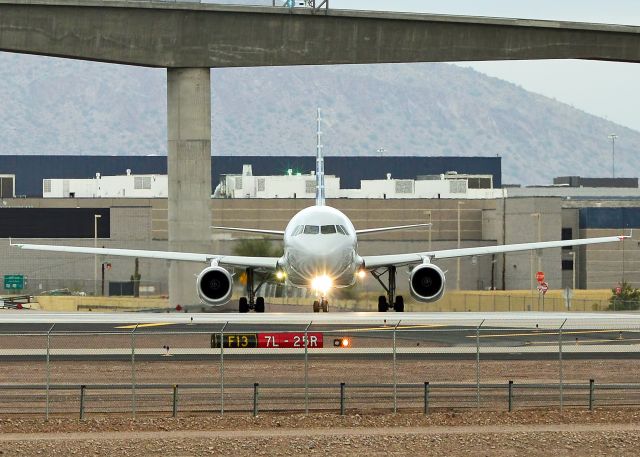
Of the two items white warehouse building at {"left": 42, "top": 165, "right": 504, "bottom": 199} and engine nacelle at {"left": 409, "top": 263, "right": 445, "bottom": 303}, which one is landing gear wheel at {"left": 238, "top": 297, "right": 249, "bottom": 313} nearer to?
engine nacelle at {"left": 409, "top": 263, "right": 445, "bottom": 303}

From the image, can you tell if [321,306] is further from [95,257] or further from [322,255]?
[95,257]

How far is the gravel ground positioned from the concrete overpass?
124ft

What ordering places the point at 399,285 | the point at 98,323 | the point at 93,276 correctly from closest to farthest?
1. the point at 98,323
2. the point at 399,285
3. the point at 93,276

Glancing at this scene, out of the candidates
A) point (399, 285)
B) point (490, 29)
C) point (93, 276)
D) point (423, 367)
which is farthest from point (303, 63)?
point (93, 276)

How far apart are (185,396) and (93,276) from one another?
101 meters

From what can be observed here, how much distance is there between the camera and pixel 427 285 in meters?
63.0

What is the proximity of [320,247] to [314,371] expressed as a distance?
19.1 m

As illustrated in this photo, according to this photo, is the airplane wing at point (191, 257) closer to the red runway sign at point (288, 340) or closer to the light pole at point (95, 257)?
the red runway sign at point (288, 340)

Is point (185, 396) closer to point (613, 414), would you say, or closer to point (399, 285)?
point (613, 414)

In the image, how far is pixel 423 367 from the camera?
1622 inches

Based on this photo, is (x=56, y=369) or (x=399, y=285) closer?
(x=56, y=369)

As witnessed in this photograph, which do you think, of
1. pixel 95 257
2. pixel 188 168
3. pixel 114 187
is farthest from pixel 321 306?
pixel 114 187

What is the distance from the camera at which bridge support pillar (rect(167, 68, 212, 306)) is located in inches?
2815

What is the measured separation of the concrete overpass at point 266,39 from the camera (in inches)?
2709
